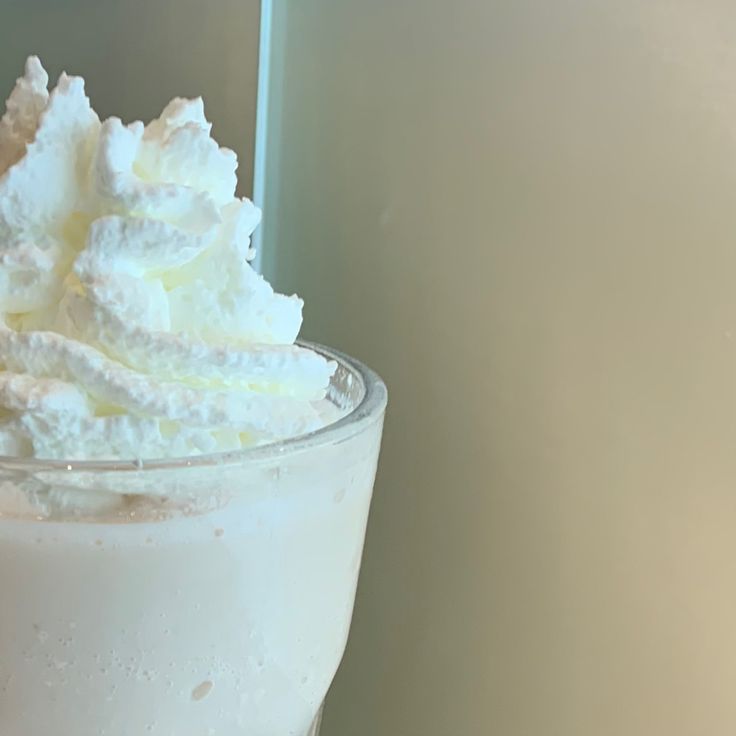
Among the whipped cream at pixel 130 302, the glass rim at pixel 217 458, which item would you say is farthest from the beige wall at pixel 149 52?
the glass rim at pixel 217 458

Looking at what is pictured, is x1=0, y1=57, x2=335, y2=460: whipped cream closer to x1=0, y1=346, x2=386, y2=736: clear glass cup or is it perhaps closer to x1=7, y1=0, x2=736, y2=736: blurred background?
x1=0, y1=346, x2=386, y2=736: clear glass cup

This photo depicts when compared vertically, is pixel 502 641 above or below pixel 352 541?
below

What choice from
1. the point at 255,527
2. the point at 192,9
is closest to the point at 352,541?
the point at 255,527

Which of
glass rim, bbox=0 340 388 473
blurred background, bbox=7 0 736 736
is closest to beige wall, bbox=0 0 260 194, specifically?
blurred background, bbox=7 0 736 736

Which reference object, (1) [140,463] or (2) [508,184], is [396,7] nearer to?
Result: (2) [508,184]

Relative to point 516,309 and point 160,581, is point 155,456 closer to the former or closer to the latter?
point 160,581

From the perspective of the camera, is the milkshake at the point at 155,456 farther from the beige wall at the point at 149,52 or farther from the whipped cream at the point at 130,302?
the beige wall at the point at 149,52
